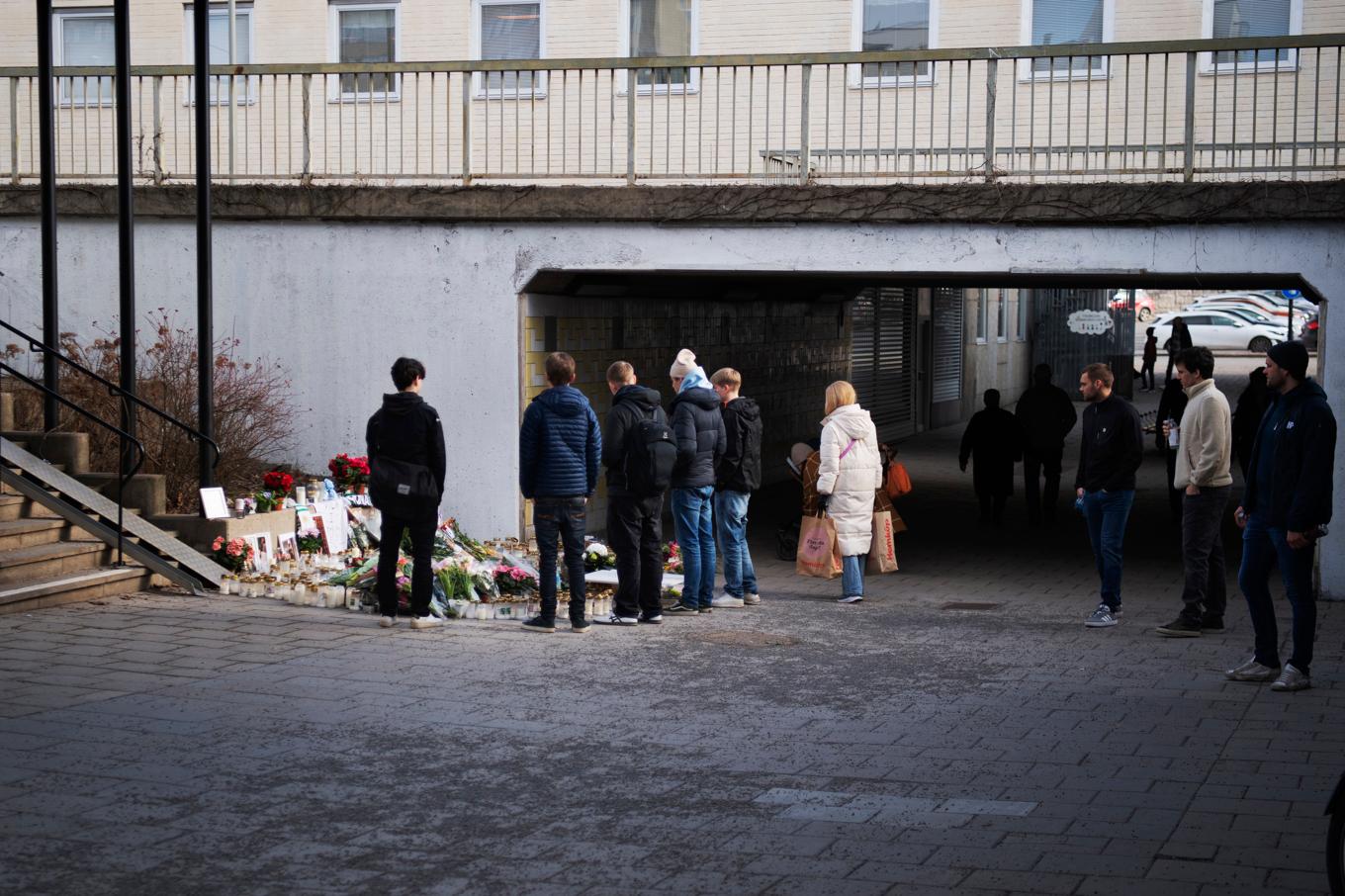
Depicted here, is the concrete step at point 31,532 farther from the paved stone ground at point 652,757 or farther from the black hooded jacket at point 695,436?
the black hooded jacket at point 695,436

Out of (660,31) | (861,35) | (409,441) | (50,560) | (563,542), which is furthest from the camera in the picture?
(660,31)

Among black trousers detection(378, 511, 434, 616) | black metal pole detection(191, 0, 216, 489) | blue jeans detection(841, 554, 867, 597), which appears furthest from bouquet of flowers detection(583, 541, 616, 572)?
black metal pole detection(191, 0, 216, 489)

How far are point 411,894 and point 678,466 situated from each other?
6366mm

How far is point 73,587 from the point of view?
11.6 meters

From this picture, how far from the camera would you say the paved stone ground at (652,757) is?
19.3ft

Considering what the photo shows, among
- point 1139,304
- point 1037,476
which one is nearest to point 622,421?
point 1037,476

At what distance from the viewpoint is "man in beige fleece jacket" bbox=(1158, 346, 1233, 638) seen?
10617mm

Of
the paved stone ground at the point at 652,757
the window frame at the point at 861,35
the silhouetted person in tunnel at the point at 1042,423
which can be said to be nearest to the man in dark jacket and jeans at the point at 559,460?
the paved stone ground at the point at 652,757

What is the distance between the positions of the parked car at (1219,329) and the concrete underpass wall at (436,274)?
37.2 metres

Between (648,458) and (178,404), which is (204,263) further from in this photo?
(648,458)

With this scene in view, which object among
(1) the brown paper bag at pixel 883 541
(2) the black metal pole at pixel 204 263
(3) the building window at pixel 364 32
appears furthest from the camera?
(3) the building window at pixel 364 32

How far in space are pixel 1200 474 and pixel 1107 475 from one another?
0.80 meters

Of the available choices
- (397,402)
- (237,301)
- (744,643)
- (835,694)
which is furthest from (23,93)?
(835,694)

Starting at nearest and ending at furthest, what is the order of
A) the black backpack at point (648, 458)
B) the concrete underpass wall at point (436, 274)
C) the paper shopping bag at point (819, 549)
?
the black backpack at point (648, 458) → the paper shopping bag at point (819, 549) → the concrete underpass wall at point (436, 274)
